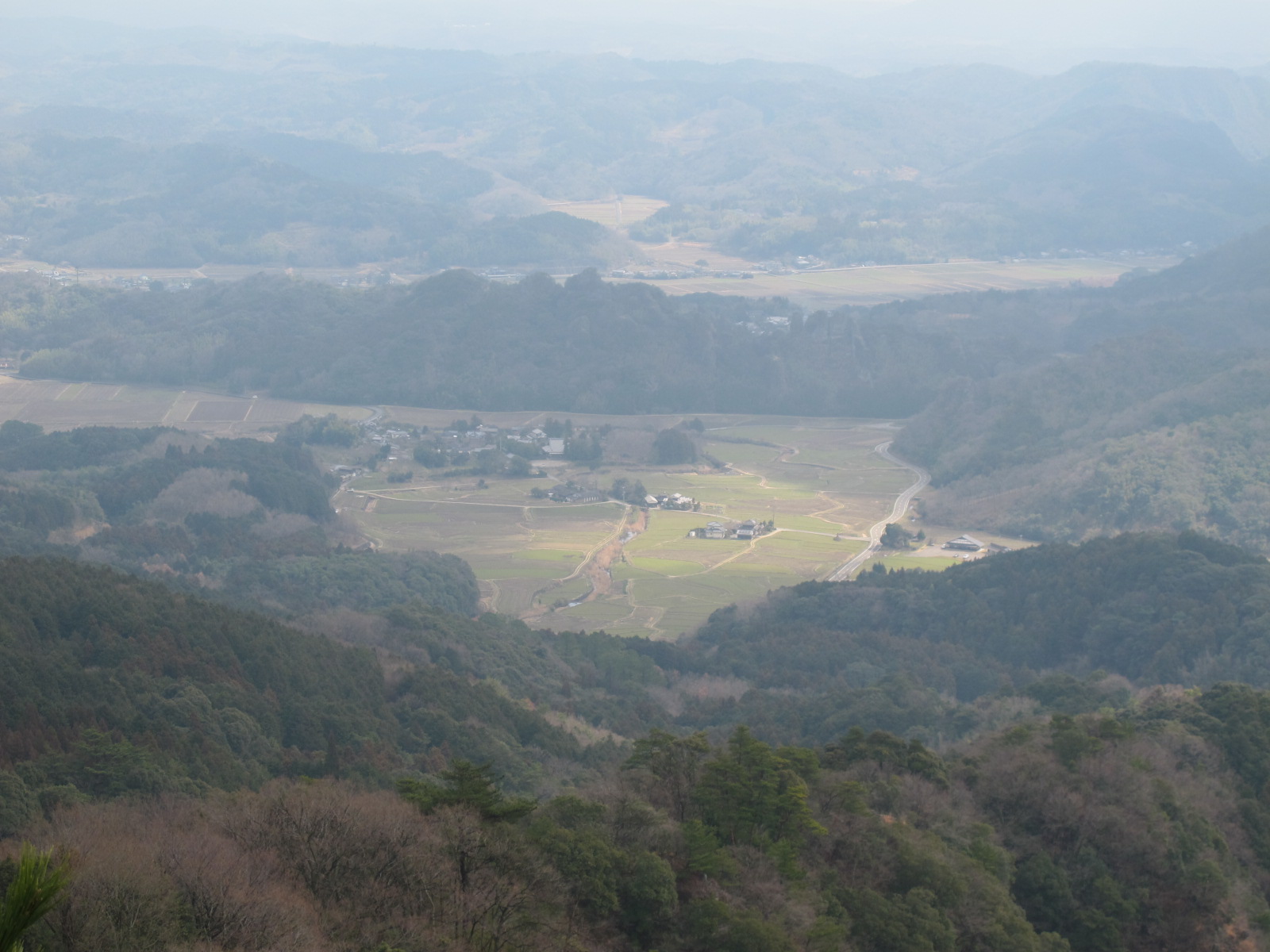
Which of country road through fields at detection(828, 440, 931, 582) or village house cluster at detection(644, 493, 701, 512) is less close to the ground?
village house cluster at detection(644, 493, 701, 512)

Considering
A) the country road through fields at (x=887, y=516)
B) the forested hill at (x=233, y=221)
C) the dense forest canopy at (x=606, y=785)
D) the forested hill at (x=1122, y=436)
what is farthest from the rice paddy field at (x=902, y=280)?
the dense forest canopy at (x=606, y=785)

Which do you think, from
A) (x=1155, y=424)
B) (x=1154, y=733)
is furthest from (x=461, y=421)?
(x=1154, y=733)

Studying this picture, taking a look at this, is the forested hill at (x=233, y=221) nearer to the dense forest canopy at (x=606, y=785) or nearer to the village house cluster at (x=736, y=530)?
the village house cluster at (x=736, y=530)

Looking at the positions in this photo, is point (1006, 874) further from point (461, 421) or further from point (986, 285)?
point (986, 285)

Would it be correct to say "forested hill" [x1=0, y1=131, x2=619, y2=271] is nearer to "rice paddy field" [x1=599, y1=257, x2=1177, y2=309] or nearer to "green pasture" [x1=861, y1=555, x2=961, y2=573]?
"rice paddy field" [x1=599, y1=257, x2=1177, y2=309]

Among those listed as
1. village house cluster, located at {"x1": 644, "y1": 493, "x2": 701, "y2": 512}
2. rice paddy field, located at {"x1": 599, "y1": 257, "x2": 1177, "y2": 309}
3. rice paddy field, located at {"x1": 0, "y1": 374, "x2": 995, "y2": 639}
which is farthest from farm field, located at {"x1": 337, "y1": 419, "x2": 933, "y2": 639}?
rice paddy field, located at {"x1": 599, "y1": 257, "x2": 1177, "y2": 309}
